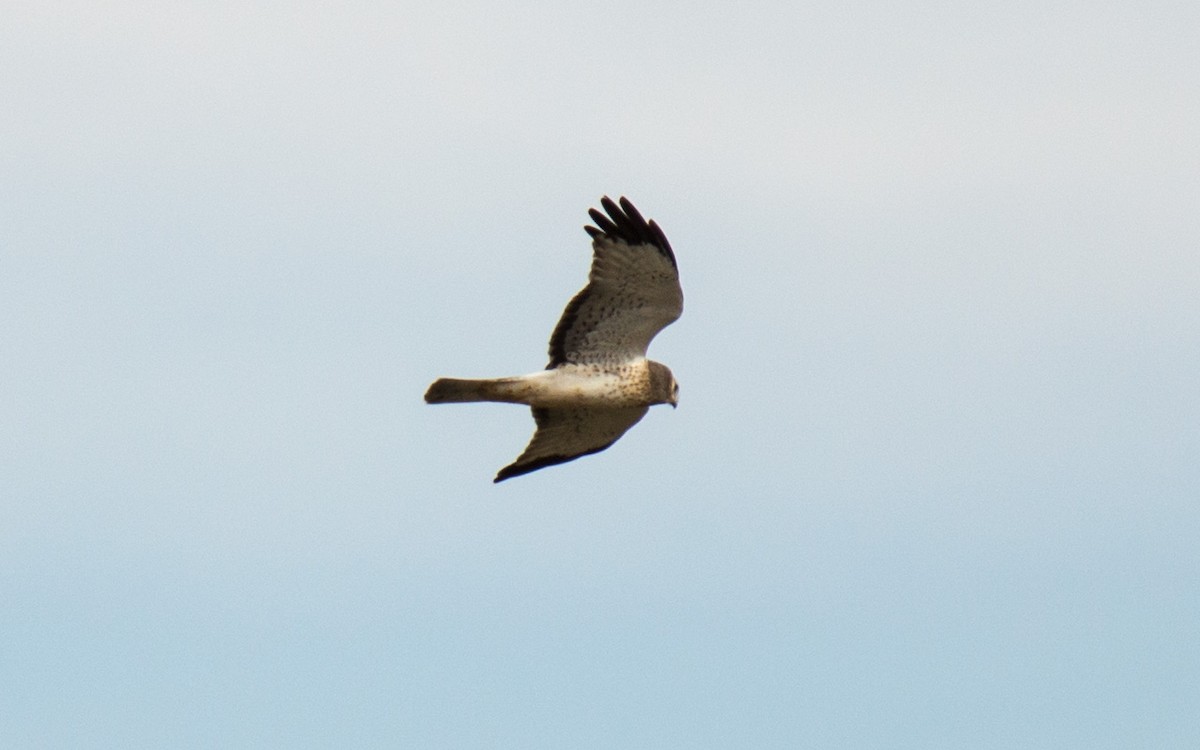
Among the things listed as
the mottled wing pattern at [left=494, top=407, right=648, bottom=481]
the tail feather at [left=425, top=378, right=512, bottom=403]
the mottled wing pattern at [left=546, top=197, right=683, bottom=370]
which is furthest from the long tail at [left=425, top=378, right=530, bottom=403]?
the mottled wing pattern at [left=494, top=407, right=648, bottom=481]

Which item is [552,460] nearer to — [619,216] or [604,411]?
[604,411]

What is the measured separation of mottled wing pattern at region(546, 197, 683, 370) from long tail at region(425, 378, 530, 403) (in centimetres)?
33

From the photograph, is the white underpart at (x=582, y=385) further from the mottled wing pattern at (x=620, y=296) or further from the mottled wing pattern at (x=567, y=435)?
the mottled wing pattern at (x=567, y=435)

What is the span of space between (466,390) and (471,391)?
0.15 ft

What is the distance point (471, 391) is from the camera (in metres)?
19.1

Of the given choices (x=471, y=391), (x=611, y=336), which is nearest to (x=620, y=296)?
(x=611, y=336)

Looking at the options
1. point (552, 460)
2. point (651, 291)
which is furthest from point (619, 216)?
point (552, 460)

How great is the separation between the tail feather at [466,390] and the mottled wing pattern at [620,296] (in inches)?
14.8

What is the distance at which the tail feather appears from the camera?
19.0m

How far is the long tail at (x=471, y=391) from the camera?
19.0 m

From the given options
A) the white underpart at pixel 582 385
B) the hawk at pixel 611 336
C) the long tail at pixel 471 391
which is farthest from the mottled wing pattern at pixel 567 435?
the long tail at pixel 471 391

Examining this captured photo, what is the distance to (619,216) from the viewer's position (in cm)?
1886

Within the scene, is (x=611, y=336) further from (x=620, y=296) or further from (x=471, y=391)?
(x=471, y=391)

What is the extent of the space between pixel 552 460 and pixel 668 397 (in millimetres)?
1095
